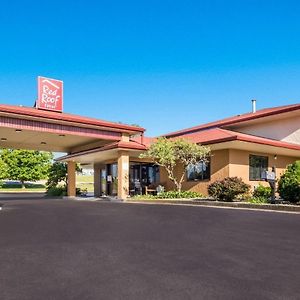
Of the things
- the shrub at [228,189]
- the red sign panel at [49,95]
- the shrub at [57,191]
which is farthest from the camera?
the shrub at [57,191]

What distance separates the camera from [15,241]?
25.7 feet

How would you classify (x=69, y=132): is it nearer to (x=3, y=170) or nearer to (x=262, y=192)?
(x=262, y=192)

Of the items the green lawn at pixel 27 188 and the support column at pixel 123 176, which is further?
the green lawn at pixel 27 188

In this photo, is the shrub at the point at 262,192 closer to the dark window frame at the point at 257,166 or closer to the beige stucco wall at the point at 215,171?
the beige stucco wall at the point at 215,171

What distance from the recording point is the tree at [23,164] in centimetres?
6056

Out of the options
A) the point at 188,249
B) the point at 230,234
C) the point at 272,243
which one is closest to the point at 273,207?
the point at 230,234

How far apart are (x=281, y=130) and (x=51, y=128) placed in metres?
16.2

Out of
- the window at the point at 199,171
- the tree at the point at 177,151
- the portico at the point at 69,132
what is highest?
the portico at the point at 69,132

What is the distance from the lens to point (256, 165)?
2427cm

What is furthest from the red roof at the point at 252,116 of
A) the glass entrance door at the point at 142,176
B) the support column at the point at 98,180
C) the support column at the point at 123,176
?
the support column at the point at 123,176

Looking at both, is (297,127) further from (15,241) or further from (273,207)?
(15,241)

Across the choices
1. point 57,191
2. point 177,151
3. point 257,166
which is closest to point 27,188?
point 57,191

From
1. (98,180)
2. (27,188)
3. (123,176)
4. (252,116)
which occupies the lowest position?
(27,188)

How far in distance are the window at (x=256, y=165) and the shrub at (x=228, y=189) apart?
19.2 ft
